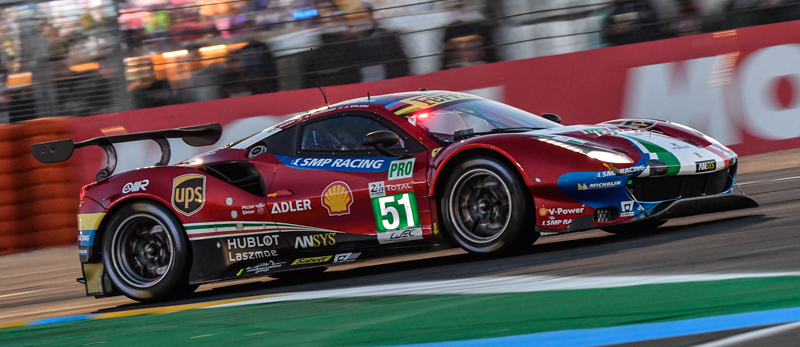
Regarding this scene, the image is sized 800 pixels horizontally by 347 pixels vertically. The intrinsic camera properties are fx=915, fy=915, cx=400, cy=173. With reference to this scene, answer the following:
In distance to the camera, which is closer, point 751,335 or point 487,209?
point 751,335

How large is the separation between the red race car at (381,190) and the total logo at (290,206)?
1 cm

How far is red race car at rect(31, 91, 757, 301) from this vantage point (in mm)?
5203

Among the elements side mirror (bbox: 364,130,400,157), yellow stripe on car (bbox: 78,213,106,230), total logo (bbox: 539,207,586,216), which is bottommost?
total logo (bbox: 539,207,586,216)

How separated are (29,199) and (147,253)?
14.6 feet

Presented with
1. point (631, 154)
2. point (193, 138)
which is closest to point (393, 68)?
point (193, 138)

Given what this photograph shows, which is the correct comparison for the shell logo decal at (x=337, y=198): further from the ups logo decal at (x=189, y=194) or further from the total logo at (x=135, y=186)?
the total logo at (x=135, y=186)

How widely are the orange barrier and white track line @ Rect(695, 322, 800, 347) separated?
870 centimetres

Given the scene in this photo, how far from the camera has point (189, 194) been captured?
6.30m

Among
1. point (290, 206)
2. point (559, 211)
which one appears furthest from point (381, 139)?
point (559, 211)

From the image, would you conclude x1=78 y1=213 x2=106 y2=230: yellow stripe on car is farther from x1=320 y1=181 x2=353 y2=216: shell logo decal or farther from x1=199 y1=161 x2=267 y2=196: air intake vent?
x1=320 y1=181 x2=353 y2=216: shell logo decal

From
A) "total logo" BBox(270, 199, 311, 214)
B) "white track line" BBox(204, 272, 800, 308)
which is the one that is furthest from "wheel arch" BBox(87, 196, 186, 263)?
"white track line" BBox(204, 272, 800, 308)

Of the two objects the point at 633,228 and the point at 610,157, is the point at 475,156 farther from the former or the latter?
the point at 633,228

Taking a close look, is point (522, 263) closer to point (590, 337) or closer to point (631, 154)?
point (631, 154)

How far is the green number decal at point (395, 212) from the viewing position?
18.3 feet
